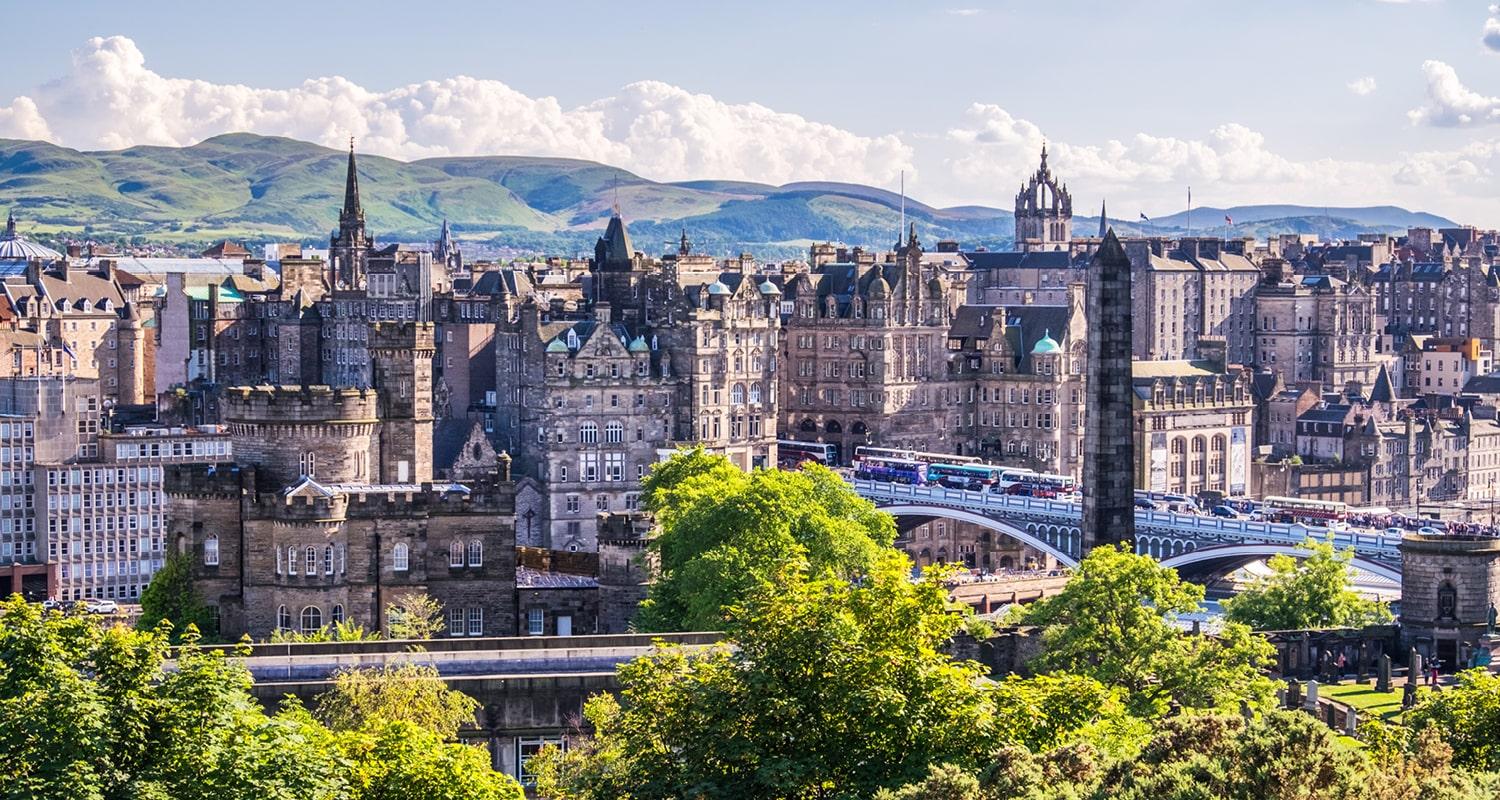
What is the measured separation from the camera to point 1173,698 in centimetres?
8881

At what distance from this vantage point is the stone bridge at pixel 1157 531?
485ft

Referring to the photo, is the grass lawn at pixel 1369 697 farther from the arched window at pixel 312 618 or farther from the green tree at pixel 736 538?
the arched window at pixel 312 618

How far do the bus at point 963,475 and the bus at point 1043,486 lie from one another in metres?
1.65

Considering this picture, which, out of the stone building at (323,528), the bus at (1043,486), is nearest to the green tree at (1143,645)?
the stone building at (323,528)

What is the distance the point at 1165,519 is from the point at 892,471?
3204 centimetres

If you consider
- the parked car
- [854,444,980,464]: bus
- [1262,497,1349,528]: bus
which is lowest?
the parked car

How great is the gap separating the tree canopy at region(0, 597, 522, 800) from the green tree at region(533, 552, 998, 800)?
11.8 feet

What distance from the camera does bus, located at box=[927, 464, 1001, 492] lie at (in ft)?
602

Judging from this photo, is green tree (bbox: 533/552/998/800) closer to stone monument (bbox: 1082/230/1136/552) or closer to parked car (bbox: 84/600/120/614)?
stone monument (bbox: 1082/230/1136/552)

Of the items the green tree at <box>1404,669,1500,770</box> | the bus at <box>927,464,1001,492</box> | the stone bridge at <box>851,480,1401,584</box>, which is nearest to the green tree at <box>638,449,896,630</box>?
the green tree at <box>1404,669,1500,770</box>

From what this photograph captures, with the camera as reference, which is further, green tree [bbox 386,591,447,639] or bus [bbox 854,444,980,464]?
bus [bbox 854,444,980,464]

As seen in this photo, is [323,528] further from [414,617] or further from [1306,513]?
[1306,513]

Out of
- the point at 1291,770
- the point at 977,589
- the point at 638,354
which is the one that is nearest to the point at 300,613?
the point at 1291,770

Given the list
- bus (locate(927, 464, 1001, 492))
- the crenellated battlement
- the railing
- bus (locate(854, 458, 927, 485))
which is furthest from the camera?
bus (locate(854, 458, 927, 485))
